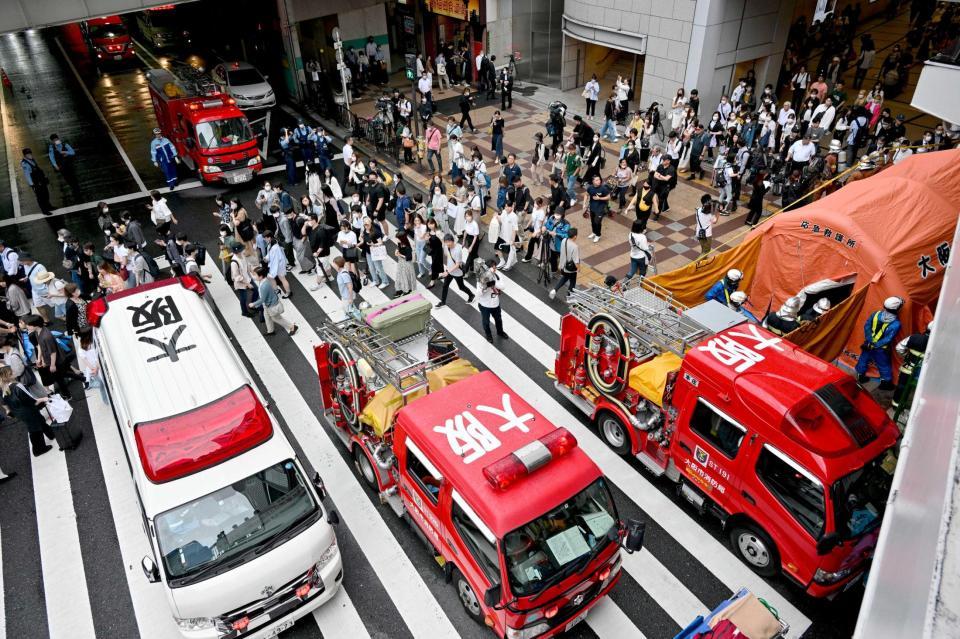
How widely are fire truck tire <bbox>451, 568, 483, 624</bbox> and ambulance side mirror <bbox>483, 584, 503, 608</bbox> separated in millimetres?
764

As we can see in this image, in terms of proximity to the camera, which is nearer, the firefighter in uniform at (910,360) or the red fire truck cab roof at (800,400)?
the red fire truck cab roof at (800,400)

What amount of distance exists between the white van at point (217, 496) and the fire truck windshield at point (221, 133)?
1203 centimetres

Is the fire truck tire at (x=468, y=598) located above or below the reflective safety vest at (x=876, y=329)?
below

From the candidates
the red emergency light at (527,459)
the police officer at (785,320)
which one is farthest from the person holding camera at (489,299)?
the red emergency light at (527,459)

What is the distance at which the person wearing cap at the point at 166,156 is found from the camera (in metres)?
19.7

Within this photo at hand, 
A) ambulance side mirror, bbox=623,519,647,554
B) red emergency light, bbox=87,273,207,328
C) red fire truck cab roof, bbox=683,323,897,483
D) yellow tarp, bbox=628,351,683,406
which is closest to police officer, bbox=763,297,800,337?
red fire truck cab roof, bbox=683,323,897,483

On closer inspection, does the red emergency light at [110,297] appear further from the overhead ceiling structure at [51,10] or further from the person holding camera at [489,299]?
the overhead ceiling structure at [51,10]

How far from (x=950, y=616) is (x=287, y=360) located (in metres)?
11.4

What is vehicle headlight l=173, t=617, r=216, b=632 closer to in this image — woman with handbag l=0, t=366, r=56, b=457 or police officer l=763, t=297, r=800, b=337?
woman with handbag l=0, t=366, r=56, b=457

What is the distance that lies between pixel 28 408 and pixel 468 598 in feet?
25.8

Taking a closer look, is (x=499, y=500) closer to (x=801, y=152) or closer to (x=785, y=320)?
(x=785, y=320)

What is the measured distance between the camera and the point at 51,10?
1608cm

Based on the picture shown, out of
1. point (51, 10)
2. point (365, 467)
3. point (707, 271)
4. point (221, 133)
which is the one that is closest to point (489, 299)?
point (365, 467)

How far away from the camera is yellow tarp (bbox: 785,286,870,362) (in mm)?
10758
